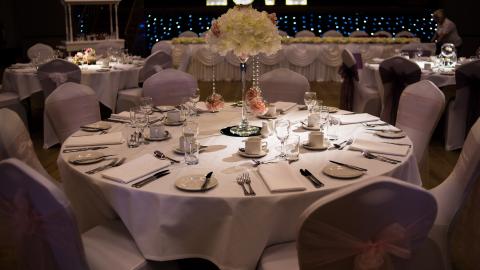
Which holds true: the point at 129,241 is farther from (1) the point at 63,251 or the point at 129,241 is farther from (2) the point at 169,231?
(1) the point at 63,251

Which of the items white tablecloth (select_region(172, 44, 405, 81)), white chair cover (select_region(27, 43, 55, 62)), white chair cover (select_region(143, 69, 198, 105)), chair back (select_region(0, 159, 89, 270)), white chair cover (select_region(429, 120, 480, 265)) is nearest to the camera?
chair back (select_region(0, 159, 89, 270))

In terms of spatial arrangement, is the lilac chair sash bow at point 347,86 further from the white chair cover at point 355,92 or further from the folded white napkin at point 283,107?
the folded white napkin at point 283,107

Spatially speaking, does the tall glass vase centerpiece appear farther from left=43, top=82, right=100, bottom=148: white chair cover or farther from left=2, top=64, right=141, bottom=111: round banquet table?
left=2, top=64, right=141, bottom=111: round banquet table

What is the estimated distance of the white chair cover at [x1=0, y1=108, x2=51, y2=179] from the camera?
2.47 metres

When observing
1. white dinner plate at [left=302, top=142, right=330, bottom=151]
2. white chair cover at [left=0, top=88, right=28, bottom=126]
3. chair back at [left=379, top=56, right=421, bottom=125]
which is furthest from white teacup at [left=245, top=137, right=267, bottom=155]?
white chair cover at [left=0, top=88, right=28, bottom=126]

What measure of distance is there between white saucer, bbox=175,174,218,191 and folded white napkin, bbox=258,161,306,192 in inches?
8.7

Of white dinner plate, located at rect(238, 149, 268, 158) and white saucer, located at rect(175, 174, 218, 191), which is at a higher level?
white dinner plate, located at rect(238, 149, 268, 158)

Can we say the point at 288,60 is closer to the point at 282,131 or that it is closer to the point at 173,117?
the point at 173,117

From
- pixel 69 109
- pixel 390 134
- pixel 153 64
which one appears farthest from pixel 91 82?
pixel 390 134

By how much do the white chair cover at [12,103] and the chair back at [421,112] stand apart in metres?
4.35

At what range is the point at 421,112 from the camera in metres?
3.29

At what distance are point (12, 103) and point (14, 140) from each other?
357cm

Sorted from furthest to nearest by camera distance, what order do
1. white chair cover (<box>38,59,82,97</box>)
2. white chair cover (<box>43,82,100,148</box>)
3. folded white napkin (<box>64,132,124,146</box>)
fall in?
white chair cover (<box>38,59,82,97</box>), white chair cover (<box>43,82,100,148</box>), folded white napkin (<box>64,132,124,146</box>)

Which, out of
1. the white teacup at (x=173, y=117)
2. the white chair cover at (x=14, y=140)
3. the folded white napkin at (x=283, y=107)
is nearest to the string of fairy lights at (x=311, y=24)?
the folded white napkin at (x=283, y=107)
